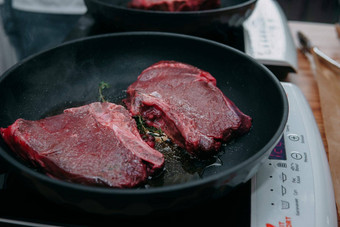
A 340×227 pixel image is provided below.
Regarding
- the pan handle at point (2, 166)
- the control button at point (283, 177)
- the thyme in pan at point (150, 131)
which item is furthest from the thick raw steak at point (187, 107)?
the pan handle at point (2, 166)

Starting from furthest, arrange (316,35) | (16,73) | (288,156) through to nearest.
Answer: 1. (316,35)
2. (16,73)
3. (288,156)

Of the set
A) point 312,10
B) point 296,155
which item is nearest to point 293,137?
point 296,155

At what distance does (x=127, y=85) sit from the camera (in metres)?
1.90

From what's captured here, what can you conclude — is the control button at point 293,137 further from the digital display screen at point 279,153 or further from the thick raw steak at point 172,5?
the thick raw steak at point 172,5

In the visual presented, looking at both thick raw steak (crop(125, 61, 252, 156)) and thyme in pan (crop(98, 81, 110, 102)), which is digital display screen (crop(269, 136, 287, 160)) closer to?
thick raw steak (crop(125, 61, 252, 156))

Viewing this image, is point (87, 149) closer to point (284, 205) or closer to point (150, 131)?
point (150, 131)

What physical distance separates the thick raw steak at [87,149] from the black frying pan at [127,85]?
8cm

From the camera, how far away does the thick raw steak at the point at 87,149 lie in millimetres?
1191

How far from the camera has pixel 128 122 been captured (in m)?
1.46

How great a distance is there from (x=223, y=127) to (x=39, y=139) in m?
0.82

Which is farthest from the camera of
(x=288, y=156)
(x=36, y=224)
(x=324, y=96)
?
(x=324, y=96)

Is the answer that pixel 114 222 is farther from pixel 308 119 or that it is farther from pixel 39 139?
pixel 308 119

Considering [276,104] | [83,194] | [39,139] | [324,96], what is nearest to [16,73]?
[39,139]

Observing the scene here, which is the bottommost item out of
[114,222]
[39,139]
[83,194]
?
[114,222]
